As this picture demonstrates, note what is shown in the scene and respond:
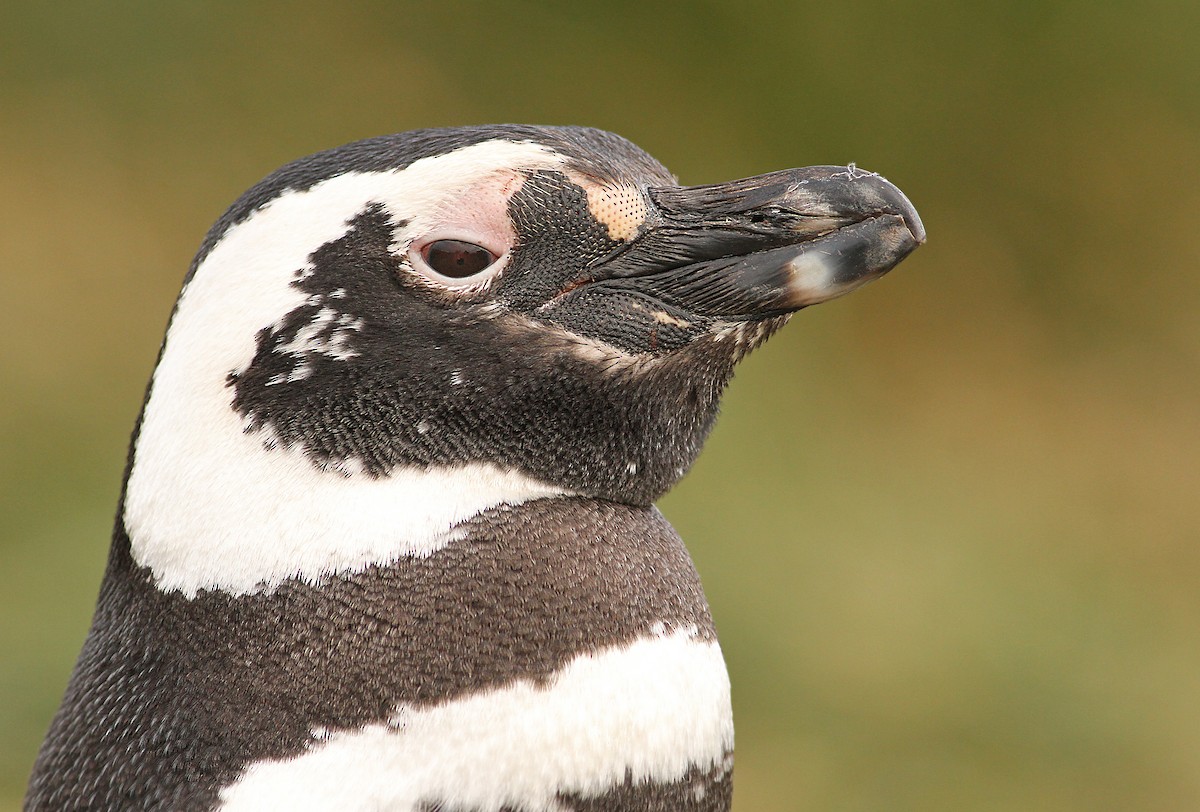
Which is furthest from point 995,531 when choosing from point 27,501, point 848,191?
point 848,191

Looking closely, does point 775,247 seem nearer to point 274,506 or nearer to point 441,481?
point 441,481

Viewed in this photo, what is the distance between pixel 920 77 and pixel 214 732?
3.34m

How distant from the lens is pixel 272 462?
3.33ft

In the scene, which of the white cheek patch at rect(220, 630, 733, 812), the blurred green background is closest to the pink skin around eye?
the white cheek patch at rect(220, 630, 733, 812)

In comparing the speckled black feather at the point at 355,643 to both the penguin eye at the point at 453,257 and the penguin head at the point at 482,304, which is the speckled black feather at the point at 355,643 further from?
the penguin eye at the point at 453,257

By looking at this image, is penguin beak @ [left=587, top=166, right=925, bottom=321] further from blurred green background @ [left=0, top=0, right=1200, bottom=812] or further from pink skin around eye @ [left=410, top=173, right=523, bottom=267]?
blurred green background @ [left=0, top=0, right=1200, bottom=812]

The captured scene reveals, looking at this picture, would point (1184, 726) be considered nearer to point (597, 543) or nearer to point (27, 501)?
point (597, 543)

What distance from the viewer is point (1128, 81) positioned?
3.88m

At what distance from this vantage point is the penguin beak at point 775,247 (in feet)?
3.47

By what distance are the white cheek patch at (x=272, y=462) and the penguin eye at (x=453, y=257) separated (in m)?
0.03

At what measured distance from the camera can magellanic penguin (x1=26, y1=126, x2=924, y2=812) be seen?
990mm

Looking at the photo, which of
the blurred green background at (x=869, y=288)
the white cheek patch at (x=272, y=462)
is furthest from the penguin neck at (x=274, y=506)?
Answer: the blurred green background at (x=869, y=288)

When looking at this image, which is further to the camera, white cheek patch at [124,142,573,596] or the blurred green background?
the blurred green background

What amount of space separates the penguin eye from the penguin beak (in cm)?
10
